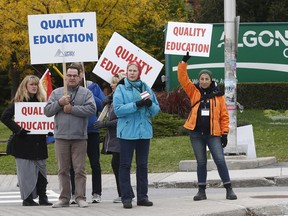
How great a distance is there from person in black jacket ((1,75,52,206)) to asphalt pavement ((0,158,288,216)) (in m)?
0.29

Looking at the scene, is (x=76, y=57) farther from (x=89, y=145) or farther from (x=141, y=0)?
(x=141, y=0)

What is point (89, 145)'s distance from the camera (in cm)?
1183

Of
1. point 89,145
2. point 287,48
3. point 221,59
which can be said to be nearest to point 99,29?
point 221,59

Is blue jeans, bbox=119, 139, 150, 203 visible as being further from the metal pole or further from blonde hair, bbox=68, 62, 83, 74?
the metal pole

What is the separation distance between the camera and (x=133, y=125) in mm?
10883

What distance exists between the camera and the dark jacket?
11781 mm

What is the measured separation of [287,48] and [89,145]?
2086cm

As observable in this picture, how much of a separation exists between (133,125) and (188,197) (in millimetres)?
1980

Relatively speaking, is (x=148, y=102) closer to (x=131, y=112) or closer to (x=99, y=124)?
(x=131, y=112)

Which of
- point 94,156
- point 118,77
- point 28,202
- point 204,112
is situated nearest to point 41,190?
point 28,202

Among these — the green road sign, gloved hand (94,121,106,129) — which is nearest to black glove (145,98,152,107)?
gloved hand (94,121,106,129)

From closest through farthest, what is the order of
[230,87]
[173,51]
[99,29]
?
[173,51]
[230,87]
[99,29]

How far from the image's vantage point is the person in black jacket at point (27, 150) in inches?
464

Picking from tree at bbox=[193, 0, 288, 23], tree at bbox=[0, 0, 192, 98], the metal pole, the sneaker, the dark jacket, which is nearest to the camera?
the dark jacket
